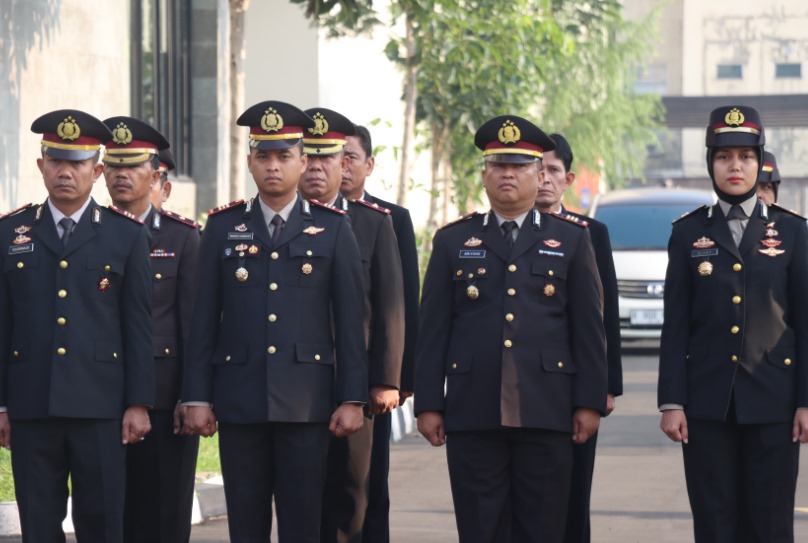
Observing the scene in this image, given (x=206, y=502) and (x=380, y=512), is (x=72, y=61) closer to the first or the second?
(x=206, y=502)

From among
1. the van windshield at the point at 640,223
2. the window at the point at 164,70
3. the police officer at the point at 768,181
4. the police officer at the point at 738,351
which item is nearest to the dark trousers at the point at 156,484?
the police officer at the point at 738,351

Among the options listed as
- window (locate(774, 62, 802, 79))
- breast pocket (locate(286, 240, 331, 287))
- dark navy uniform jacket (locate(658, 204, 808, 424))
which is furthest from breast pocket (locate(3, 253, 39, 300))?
window (locate(774, 62, 802, 79))

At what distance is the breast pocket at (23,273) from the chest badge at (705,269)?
8.24 feet

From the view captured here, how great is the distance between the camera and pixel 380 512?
762 cm

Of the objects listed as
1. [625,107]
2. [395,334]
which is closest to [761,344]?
[395,334]

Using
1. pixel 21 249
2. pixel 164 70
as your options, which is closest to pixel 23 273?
pixel 21 249

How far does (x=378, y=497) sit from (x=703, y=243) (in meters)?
2.06

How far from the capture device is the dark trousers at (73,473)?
6.27 metres

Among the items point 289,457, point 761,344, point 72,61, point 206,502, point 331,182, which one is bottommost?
point 206,502

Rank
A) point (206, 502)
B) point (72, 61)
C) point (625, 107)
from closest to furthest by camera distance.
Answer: point (206, 502) < point (72, 61) < point (625, 107)

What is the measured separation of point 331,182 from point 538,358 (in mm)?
1601

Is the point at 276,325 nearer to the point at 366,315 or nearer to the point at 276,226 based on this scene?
the point at 276,226

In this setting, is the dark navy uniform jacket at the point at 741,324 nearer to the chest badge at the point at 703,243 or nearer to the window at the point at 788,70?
the chest badge at the point at 703,243

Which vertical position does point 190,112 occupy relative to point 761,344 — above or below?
above
